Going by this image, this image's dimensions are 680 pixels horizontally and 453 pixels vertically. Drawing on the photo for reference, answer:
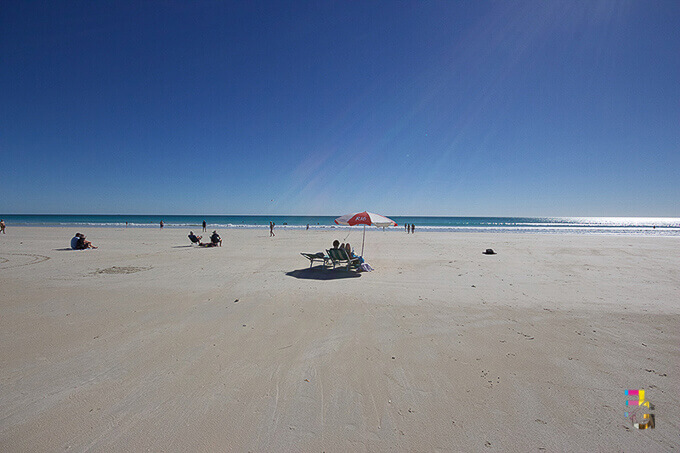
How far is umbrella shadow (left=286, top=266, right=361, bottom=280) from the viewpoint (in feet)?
29.8

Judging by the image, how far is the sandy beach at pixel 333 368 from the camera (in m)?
2.62

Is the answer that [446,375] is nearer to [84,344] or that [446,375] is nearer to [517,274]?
[84,344]

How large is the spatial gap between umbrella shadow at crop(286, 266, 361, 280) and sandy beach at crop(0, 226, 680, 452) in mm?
1695

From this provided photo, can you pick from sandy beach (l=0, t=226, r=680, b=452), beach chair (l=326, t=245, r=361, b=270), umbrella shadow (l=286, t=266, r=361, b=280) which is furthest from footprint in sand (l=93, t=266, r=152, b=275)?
beach chair (l=326, t=245, r=361, b=270)

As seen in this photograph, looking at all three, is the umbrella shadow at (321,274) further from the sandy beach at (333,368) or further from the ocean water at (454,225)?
the ocean water at (454,225)

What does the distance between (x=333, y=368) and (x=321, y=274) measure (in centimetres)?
590

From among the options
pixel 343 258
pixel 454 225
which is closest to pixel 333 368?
pixel 343 258

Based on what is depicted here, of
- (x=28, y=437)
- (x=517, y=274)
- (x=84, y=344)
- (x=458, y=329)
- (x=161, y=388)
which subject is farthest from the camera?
(x=517, y=274)

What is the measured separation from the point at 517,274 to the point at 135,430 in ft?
35.2

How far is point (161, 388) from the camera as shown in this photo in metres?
3.23

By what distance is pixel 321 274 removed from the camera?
9.57m

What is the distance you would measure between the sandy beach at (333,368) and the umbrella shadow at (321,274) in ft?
5.56

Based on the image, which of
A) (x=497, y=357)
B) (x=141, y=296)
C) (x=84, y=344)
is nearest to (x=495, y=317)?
(x=497, y=357)

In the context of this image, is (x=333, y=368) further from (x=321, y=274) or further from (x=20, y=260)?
(x=20, y=260)
